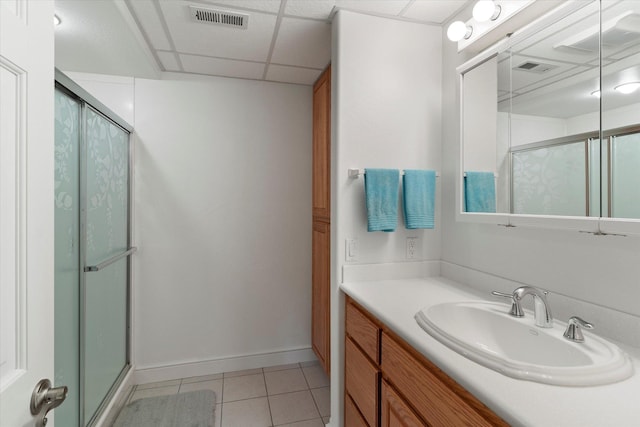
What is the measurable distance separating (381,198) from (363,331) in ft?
2.22

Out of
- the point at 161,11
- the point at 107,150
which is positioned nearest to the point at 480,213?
→ the point at 161,11

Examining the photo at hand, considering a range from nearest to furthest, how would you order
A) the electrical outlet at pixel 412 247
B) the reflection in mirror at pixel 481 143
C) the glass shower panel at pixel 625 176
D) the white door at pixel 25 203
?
1. the white door at pixel 25 203
2. the glass shower panel at pixel 625 176
3. the reflection in mirror at pixel 481 143
4. the electrical outlet at pixel 412 247

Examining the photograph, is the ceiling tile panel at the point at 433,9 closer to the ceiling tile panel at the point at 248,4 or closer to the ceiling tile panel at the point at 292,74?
the ceiling tile panel at the point at 248,4

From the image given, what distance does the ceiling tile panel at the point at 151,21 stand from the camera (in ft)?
5.31

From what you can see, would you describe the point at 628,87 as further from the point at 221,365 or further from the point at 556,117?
the point at 221,365

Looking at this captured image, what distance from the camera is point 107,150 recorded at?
186cm

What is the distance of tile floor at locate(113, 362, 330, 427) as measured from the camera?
1.95 metres

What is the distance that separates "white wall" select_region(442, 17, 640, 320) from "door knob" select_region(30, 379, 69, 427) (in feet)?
5.09

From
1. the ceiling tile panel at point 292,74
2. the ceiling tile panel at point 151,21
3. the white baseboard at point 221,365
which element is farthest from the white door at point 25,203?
the white baseboard at point 221,365

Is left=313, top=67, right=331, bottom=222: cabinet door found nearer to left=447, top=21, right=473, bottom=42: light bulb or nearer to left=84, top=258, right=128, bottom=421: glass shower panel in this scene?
left=447, top=21, right=473, bottom=42: light bulb

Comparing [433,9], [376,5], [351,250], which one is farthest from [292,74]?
[351,250]

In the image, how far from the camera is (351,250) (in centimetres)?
172

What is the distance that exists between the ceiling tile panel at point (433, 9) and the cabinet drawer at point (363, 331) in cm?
161

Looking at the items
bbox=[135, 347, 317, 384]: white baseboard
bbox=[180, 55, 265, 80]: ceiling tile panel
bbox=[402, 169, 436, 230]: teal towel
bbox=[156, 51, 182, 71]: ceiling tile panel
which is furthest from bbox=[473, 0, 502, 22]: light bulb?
bbox=[135, 347, 317, 384]: white baseboard
